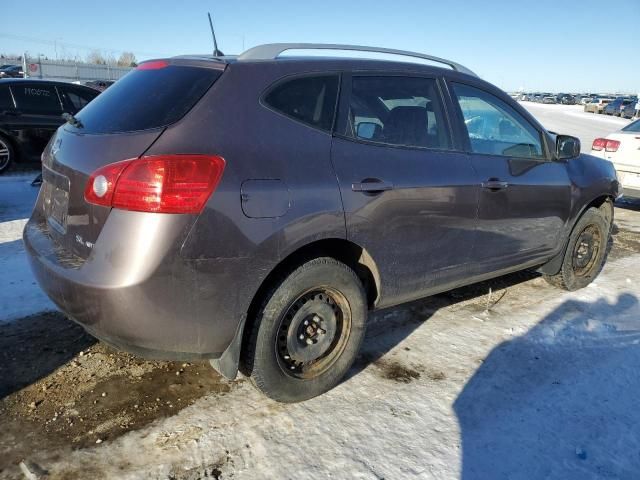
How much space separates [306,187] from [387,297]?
3.19ft

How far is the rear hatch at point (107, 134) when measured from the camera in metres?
2.34

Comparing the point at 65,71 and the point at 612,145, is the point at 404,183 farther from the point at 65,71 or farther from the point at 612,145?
the point at 65,71

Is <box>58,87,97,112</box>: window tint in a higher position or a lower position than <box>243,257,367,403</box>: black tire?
higher

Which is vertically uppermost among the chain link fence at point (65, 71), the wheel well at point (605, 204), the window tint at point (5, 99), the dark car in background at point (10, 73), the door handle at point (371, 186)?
the chain link fence at point (65, 71)

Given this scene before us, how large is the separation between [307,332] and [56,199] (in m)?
1.48

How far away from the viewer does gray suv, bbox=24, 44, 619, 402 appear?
7.29 ft

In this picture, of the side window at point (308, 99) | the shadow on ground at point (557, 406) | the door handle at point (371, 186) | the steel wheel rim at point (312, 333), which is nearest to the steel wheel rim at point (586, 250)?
the shadow on ground at point (557, 406)

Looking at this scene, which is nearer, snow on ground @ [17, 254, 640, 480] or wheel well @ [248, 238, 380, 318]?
snow on ground @ [17, 254, 640, 480]

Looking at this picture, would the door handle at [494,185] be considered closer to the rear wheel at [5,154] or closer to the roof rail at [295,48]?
the roof rail at [295,48]

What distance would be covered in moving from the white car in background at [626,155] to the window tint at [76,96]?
9.28 metres

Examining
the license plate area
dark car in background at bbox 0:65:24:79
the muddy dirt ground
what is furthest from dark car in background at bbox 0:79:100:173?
dark car in background at bbox 0:65:24:79

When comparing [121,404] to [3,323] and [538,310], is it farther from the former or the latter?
[538,310]

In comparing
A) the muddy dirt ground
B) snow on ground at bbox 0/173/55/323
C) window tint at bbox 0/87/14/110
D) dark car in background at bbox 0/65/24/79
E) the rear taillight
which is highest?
dark car in background at bbox 0/65/24/79

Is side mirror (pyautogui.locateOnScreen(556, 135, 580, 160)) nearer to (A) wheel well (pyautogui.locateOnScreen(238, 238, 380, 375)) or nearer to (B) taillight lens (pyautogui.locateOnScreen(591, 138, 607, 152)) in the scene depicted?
(A) wheel well (pyautogui.locateOnScreen(238, 238, 380, 375))
